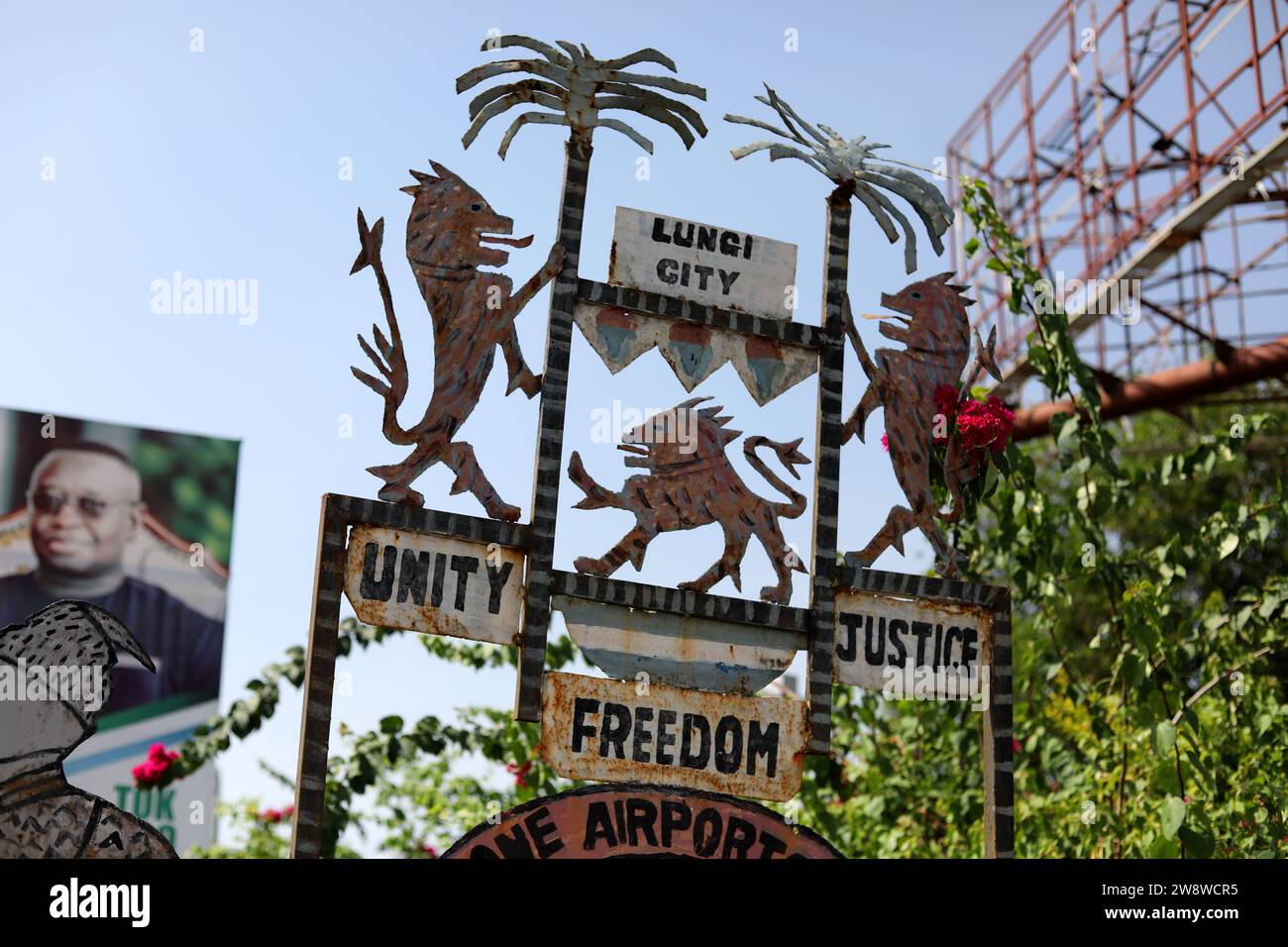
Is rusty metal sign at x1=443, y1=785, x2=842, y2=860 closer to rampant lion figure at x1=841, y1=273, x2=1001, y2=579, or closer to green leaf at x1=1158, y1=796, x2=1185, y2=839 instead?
rampant lion figure at x1=841, y1=273, x2=1001, y2=579

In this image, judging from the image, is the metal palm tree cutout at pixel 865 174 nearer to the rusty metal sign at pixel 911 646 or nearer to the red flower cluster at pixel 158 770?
the rusty metal sign at pixel 911 646

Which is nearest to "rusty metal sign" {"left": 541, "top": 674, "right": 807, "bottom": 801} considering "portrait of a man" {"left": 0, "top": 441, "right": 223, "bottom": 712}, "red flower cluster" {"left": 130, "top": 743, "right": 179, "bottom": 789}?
"red flower cluster" {"left": 130, "top": 743, "right": 179, "bottom": 789}

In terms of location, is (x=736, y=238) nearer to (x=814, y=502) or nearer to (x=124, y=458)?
(x=814, y=502)

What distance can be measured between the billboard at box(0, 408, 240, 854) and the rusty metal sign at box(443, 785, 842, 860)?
2200 cm

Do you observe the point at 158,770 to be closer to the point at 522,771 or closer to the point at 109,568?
the point at 522,771

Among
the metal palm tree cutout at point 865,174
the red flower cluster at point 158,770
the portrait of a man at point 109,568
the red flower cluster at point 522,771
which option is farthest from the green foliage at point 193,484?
the metal palm tree cutout at point 865,174

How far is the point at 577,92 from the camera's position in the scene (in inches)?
253

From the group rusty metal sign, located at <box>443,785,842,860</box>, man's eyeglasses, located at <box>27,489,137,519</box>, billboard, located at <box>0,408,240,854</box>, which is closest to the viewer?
rusty metal sign, located at <box>443,785,842,860</box>

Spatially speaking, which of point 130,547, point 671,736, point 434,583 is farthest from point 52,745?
point 130,547

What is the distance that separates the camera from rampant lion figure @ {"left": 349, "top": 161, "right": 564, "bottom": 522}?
5.92 meters

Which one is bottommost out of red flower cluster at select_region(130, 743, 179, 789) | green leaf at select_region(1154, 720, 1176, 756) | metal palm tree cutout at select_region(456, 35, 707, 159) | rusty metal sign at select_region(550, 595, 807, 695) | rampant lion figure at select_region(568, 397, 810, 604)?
red flower cluster at select_region(130, 743, 179, 789)

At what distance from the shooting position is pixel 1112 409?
18.0 metres
